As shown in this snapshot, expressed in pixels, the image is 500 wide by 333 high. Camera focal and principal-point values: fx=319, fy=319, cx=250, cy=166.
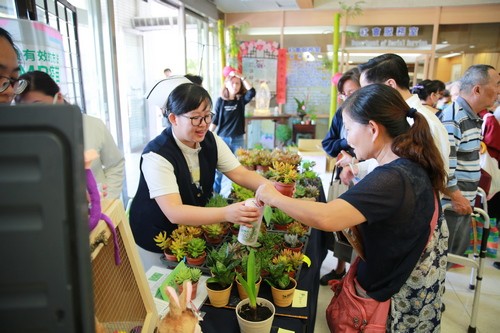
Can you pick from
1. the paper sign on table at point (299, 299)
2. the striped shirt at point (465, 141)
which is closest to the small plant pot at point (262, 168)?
the striped shirt at point (465, 141)

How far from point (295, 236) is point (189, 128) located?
2.22ft

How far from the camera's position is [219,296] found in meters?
1.04

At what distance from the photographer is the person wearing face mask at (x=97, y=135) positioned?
4.77ft

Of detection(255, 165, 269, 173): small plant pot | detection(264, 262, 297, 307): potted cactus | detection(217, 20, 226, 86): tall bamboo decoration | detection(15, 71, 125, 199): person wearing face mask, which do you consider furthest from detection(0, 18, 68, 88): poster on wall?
detection(217, 20, 226, 86): tall bamboo decoration

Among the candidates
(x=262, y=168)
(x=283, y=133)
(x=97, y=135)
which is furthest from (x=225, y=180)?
(x=97, y=135)

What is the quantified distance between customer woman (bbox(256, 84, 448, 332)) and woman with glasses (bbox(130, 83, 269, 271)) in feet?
1.21

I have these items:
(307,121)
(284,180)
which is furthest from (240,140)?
(284,180)

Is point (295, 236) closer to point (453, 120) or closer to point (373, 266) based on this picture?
point (373, 266)

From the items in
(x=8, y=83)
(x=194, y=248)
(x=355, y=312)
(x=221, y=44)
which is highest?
(x=221, y=44)

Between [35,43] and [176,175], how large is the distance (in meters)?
1.02

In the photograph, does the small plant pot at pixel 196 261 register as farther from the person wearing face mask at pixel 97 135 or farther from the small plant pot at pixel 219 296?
the person wearing face mask at pixel 97 135

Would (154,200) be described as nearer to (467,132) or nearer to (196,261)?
(196,261)

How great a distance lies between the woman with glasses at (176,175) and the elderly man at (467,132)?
63.1 inches

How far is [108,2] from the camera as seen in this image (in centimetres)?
284
